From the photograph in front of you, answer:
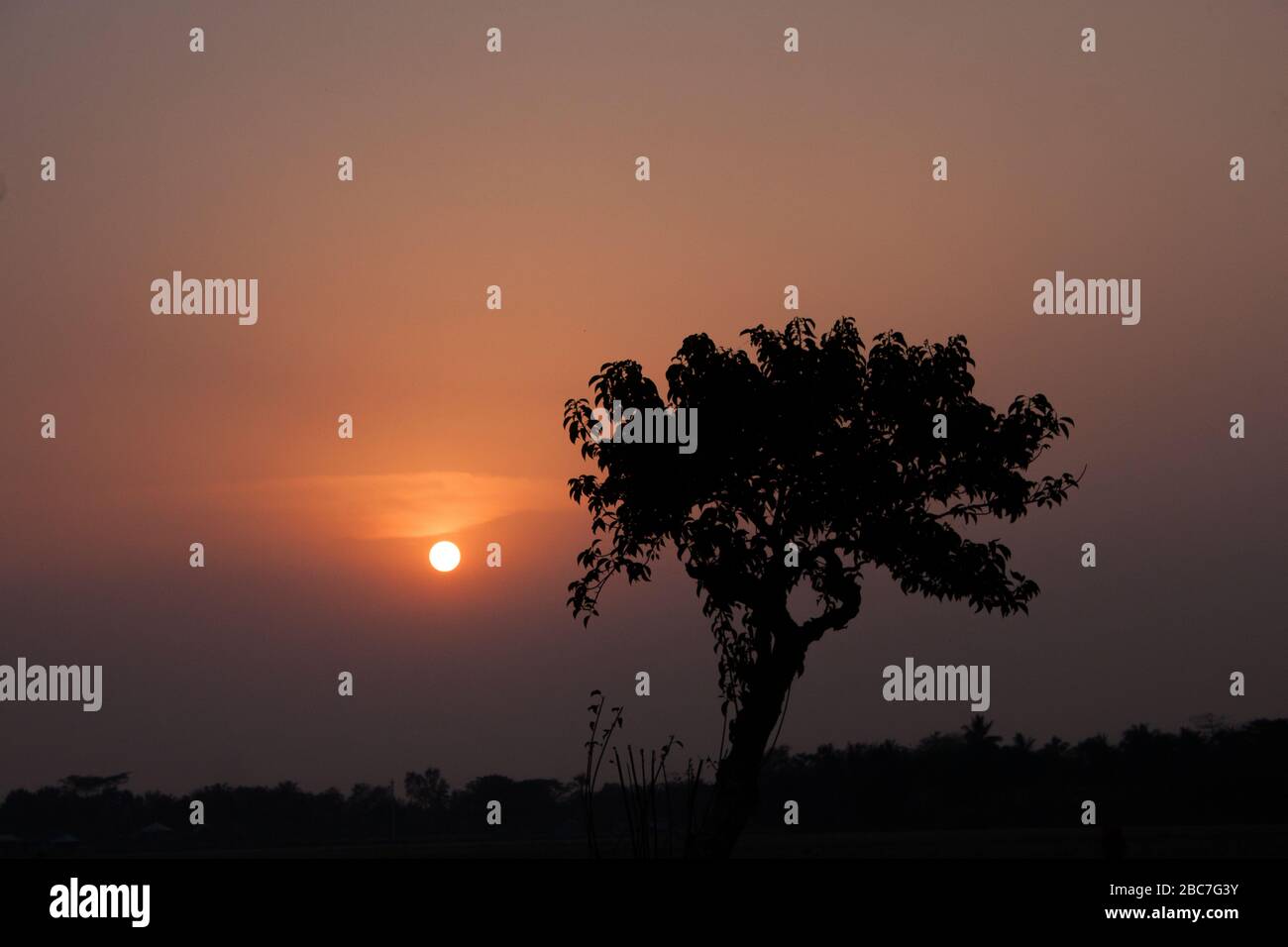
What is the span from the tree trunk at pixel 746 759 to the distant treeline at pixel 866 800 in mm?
50019

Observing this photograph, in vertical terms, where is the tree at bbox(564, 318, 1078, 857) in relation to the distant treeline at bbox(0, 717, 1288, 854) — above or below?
above

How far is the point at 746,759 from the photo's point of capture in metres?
31.4

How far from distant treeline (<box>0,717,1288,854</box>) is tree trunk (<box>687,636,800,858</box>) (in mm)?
50019

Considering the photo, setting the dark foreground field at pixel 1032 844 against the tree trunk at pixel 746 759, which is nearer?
the tree trunk at pixel 746 759

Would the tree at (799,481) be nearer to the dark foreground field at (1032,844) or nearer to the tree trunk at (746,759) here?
the tree trunk at (746,759)

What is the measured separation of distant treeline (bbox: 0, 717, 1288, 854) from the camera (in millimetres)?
110125

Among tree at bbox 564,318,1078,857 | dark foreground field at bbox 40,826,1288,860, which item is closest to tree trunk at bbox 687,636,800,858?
tree at bbox 564,318,1078,857

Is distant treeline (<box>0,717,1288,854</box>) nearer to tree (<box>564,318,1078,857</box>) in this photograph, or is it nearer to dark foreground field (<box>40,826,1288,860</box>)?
dark foreground field (<box>40,826,1288,860</box>)

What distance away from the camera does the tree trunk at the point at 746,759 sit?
1206 inches

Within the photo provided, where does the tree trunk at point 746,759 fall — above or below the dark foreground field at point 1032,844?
above

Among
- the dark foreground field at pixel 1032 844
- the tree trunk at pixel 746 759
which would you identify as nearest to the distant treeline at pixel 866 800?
the dark foreground field at pixel 1032 844
